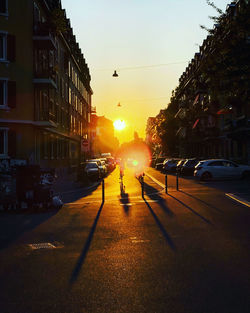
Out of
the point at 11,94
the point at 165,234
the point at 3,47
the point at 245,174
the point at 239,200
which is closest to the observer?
the point at 165,234

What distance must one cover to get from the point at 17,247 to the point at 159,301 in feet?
12.8

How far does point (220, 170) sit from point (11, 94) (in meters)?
14.4

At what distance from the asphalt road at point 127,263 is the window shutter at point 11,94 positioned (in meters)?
15.9

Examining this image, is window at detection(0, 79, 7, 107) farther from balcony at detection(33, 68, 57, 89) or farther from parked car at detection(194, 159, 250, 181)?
parked car at detection(194, 159, 250, 181)

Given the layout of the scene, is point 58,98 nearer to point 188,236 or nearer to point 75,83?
point 75,83

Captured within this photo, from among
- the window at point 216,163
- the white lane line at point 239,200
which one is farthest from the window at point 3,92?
the white lane line at point 239,200

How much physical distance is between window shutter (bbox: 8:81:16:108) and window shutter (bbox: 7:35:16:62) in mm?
1560

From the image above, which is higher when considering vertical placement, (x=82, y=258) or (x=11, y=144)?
(x=11, y=144)

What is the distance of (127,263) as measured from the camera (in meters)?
6.22

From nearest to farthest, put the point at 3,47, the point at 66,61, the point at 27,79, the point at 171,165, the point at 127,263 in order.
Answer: the point at 127,263 → the point at 3,47 → the point at 27,79 → the point at 66,61 → the point at 171,165

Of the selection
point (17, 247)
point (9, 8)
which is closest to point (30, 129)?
point (9, 8)

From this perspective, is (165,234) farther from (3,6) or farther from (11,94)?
(3,6)

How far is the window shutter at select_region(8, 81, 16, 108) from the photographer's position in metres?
26.1

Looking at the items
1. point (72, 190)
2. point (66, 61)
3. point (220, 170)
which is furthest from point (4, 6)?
point (220, 170)
